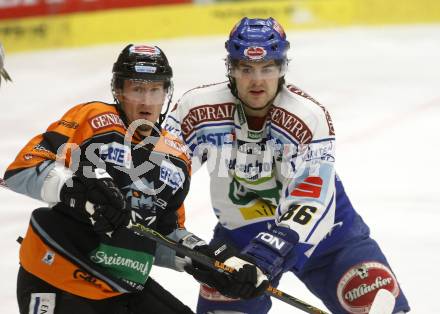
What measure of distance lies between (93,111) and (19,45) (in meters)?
6.33

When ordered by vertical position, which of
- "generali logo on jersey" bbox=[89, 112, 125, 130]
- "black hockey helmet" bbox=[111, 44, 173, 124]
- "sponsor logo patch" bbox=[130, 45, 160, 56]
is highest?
"sponsor logo patch" bbox=[130, 45, 160, 56]

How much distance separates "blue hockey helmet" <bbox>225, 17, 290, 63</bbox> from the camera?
3908mm

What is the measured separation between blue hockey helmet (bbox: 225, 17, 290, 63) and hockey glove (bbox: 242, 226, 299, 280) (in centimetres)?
71

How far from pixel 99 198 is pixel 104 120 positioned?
0.38 m

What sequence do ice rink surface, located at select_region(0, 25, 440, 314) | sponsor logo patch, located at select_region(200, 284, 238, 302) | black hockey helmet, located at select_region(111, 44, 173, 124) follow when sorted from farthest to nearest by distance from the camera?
ice rink surface, located at select_region(0, 25, 440, 314)
sponsor logo patch, located at select_region(200, 284, 238, 302)
black hockey helmet, located at select_region(111, 44, 173, 124)

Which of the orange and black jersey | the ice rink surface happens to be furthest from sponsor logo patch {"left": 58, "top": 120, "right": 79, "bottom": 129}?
the ice rink surface

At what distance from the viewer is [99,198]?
3.23m

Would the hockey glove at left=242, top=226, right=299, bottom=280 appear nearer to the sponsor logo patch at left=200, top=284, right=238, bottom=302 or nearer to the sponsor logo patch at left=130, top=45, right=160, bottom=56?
the sponsor logo patch at left=200, top=284, right=238, bottom=302

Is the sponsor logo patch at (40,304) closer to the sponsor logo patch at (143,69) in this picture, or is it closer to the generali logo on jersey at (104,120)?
the generali logo on jersey at (104,120)

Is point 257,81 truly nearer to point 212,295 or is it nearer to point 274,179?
point 274,179

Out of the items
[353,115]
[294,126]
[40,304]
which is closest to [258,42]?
[294,126]

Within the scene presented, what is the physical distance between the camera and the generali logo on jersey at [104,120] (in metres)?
3.48

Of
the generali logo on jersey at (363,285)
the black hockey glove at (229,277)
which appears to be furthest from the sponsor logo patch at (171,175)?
the generali logo on jersey at (363,285)

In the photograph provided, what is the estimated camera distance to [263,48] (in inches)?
154
